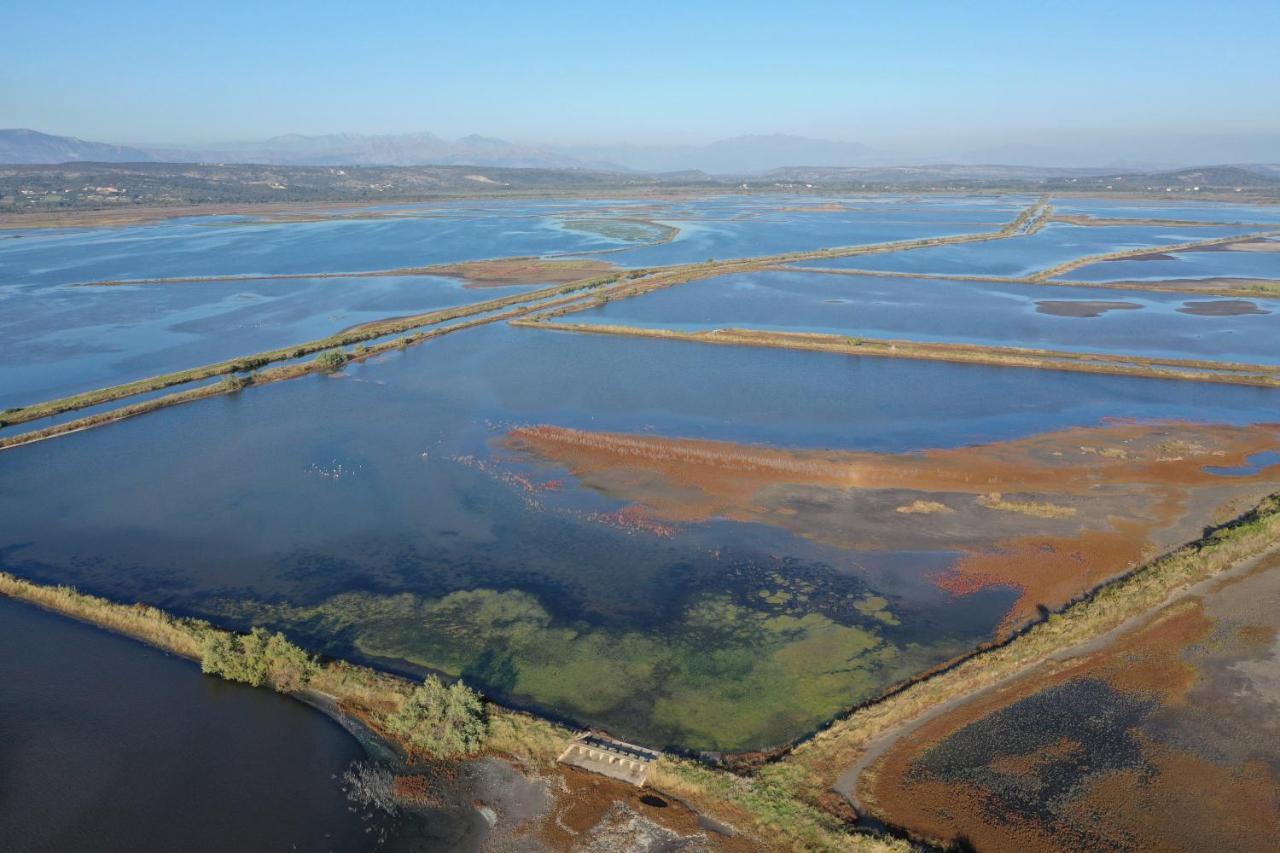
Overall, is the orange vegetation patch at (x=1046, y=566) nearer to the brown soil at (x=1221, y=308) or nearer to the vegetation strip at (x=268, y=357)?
the vegetation strip at (x=268, y=357)

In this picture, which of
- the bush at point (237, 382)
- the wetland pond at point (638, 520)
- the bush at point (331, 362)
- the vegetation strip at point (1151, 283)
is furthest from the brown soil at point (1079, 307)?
the bush at point (237, 382)

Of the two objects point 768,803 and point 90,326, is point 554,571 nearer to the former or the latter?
point 768,803

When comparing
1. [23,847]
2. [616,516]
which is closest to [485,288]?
[616,516]

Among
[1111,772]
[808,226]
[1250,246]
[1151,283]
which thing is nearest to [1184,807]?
[1111,772]

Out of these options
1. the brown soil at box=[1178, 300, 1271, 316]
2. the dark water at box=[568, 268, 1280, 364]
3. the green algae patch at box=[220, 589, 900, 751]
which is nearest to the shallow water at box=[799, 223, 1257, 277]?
the dark water at box=[568, 268, 1280, 364]

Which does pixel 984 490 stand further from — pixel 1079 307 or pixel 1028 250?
pixel 1028 250

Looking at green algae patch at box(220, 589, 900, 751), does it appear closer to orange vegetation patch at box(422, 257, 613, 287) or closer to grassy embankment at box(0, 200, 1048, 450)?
grassy embankment at box(0, 200, 1048, 450)
